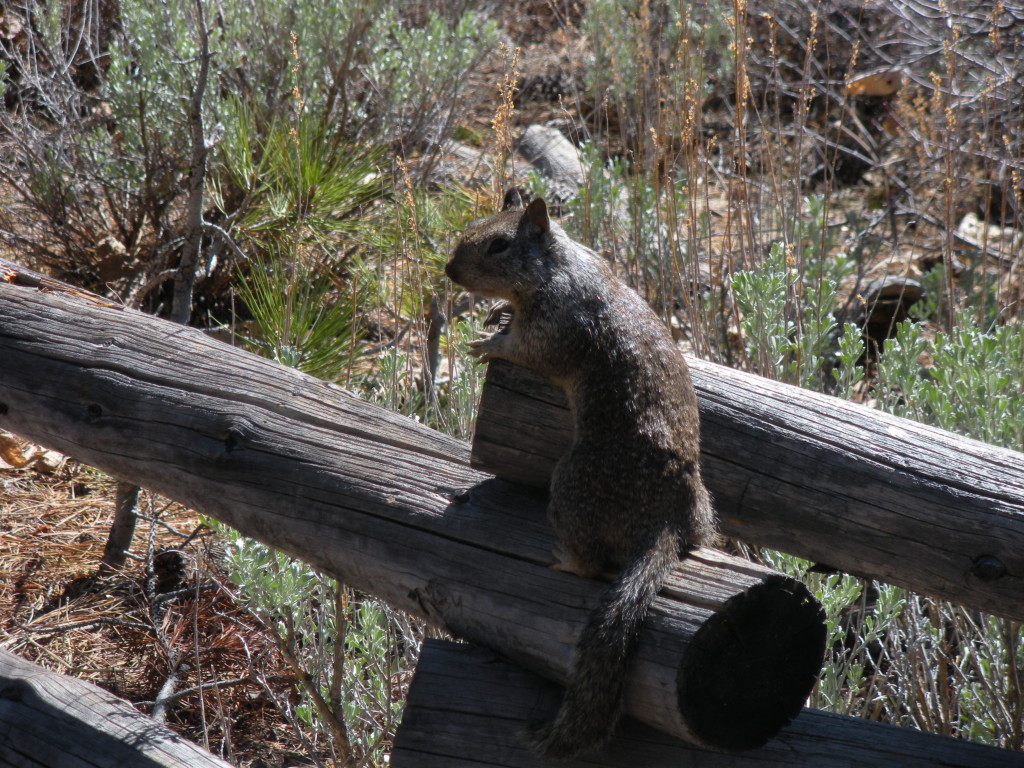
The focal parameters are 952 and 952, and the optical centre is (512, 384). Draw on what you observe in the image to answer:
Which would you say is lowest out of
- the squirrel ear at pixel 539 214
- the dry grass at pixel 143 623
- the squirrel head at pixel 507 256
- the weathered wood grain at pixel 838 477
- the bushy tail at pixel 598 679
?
the dry grass at pixel 143 623

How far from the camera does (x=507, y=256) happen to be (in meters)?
2.45

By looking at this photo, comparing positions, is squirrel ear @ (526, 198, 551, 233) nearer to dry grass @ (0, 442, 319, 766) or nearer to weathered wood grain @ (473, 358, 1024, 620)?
weathered wood grain @ (473, 358, 1024, 620)

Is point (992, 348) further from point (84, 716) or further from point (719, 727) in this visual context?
point (84, 716)

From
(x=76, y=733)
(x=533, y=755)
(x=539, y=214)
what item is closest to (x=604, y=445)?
(x=533, y=755)

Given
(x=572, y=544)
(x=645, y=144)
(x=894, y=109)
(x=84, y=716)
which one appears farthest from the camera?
(x=894, y=109)

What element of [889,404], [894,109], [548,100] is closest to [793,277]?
[889,404]

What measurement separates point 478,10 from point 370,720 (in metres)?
6.54

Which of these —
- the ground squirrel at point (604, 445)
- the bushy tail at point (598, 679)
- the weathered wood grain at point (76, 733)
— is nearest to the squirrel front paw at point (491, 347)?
the ground squirrel at point (604, 445)

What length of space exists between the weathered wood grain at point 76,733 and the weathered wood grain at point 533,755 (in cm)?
54

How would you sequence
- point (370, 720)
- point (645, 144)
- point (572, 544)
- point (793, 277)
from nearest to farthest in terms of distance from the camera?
point (572, 544) < point (370, 720) < point (793, 277) < point (645, 144)

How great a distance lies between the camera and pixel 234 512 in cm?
216

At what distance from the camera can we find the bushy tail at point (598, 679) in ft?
5.51

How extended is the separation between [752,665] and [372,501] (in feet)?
2.74

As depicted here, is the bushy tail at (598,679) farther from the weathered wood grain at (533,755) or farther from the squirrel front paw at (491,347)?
the squirrel front paw at (491,347)
